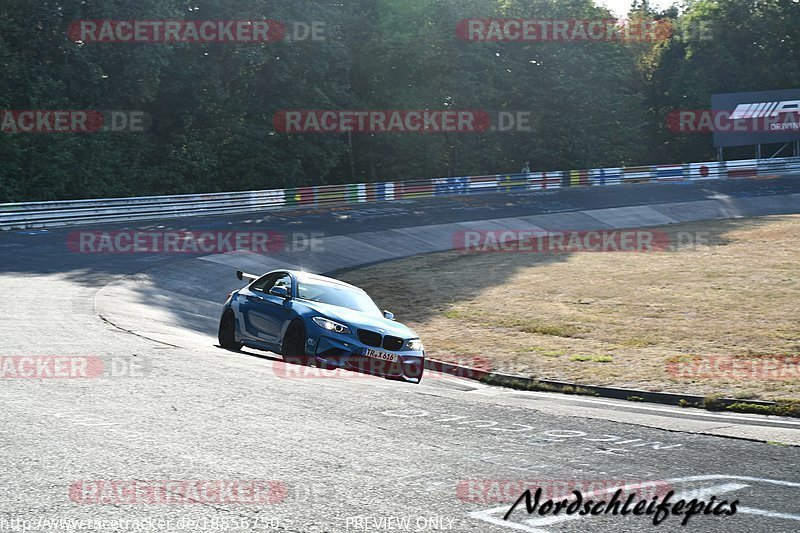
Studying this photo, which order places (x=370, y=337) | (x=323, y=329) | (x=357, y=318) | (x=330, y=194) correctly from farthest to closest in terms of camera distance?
(x=330, y=194) < (x=357, y=318) < (x=370, y=337) < (x=323, y=329)

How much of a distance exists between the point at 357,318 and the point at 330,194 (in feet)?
110

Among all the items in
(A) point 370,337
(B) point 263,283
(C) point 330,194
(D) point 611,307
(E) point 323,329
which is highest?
(C) point 330,194

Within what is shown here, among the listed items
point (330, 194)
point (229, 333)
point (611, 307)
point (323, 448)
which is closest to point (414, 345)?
point (229, 333)

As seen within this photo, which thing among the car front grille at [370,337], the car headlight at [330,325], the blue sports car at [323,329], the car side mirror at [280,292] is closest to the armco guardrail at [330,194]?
the blue sports car at [323,329]

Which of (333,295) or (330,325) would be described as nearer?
(330,325)

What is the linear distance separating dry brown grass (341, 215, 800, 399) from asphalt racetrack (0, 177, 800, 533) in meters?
2.00

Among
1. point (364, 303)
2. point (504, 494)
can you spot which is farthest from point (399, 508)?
point (364, 303)

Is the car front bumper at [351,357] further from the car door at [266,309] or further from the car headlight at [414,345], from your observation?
the car door at [266,309]

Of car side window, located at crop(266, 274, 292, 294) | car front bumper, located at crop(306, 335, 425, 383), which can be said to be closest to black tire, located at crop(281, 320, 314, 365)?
car front bumper, located at crop(306, 335, 425, 383)

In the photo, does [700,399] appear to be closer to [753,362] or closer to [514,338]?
[753,362]

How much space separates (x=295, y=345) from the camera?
46.6 feet

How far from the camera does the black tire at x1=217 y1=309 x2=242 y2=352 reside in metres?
16.0

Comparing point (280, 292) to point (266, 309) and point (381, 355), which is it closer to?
point (266, 309)

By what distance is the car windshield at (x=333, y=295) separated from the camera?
15.1m
